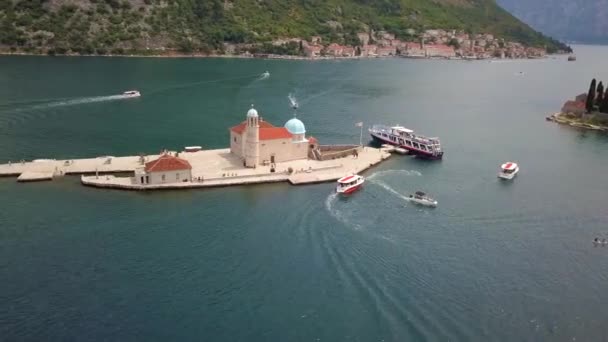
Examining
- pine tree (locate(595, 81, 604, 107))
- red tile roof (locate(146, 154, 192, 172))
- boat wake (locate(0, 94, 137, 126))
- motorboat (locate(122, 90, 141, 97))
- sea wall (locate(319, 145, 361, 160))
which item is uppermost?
pine tree (locate(595, 81, 604, 107))

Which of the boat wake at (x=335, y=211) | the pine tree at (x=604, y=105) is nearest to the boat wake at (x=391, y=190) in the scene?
the boat wake at (x=335, y=211)

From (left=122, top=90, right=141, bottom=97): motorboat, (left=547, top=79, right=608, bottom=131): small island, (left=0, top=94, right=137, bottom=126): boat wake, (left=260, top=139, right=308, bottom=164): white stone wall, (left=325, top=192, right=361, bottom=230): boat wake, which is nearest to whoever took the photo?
(left=325, top=192, right=361, bottom=230): boat wake

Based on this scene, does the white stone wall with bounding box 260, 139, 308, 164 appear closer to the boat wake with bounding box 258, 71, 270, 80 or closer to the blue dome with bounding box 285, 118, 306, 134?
the blue dome with bounding box 285, 118, 306, 134

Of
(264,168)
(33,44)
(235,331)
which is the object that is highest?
(33,44)

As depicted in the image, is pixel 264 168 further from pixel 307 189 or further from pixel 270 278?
pixel 270 278

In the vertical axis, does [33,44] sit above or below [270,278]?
above

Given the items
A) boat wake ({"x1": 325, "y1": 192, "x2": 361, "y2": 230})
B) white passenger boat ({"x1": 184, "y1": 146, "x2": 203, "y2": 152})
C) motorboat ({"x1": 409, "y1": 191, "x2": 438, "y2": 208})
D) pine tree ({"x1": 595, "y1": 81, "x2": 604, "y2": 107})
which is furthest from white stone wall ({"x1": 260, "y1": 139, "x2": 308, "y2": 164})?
pine tree ({"x1": 595, "y1": 81, "x2": 604, "y2": 107})

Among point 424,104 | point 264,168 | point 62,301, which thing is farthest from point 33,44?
point 62,301
